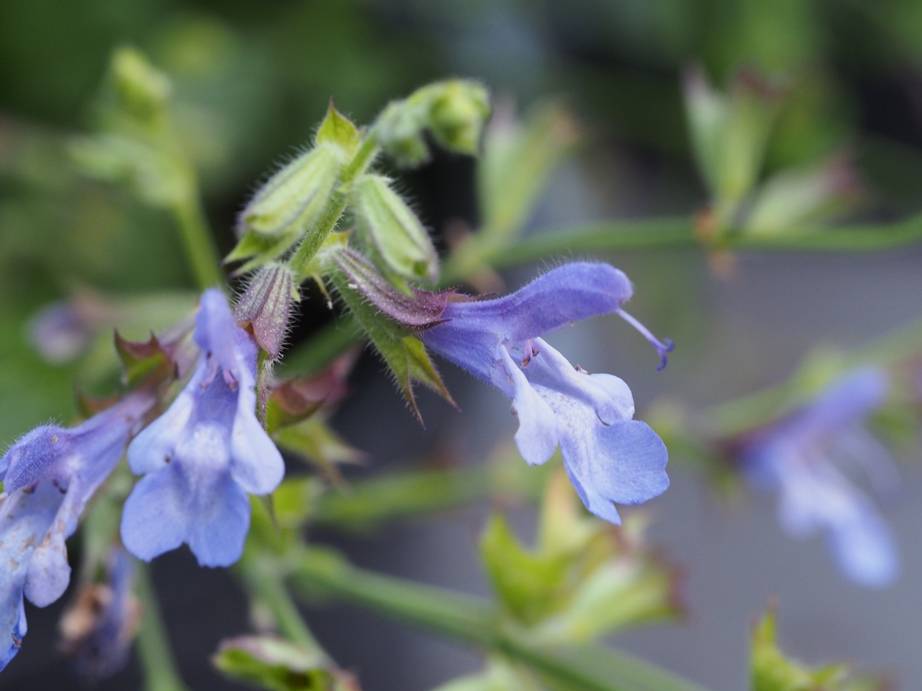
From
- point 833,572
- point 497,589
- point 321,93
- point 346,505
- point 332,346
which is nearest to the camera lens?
point 497,589

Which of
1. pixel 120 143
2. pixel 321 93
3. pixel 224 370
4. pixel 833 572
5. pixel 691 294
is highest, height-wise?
pixel 224 370

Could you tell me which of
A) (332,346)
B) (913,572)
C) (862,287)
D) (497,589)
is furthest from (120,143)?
(862,287)

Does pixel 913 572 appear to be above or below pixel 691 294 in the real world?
below

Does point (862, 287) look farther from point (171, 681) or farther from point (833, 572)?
point (171, 681)

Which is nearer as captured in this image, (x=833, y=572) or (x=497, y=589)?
(x=497, y=589)

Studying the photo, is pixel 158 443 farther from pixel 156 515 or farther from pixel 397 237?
pixel 397 237

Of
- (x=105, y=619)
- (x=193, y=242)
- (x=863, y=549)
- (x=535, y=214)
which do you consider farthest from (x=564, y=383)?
(x=535, y=214)

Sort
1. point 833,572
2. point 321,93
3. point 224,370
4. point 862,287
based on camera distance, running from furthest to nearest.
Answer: point 862,287
point 833,572
point 321,93
point 224,370

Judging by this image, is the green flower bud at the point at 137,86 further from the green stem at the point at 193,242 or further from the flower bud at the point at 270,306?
the flower bud at the point at 270,306
